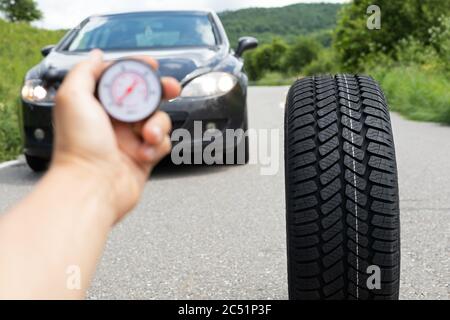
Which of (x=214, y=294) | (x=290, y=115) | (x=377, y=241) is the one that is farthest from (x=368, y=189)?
(x=214, y=294)

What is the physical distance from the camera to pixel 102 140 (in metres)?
1.18

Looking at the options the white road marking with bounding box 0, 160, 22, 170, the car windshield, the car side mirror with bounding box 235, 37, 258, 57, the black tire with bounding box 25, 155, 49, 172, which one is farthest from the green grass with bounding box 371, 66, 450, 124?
the black tire with bounding box 25, 155, 49, 172

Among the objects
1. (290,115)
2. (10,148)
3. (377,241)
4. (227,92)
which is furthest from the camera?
(10,148)

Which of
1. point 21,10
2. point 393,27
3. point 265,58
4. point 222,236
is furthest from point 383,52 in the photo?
point 265,58

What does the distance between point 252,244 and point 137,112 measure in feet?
8.86

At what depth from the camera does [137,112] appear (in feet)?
3.97

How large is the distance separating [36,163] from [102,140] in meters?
5.31

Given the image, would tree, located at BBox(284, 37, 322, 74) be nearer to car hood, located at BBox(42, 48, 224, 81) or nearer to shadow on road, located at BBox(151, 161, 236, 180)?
shadow on road, located at BBox(151, 161, 236, 180)

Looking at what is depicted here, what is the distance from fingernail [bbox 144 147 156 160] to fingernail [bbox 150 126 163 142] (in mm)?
29

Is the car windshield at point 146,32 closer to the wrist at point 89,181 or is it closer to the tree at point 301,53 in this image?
the wrist at point 89,181

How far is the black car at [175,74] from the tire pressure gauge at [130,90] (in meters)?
4.22

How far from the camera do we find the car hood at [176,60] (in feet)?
18.4

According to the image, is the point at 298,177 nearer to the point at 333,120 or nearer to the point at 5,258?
the point at 333,120

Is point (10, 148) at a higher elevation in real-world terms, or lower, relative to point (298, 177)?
lower
